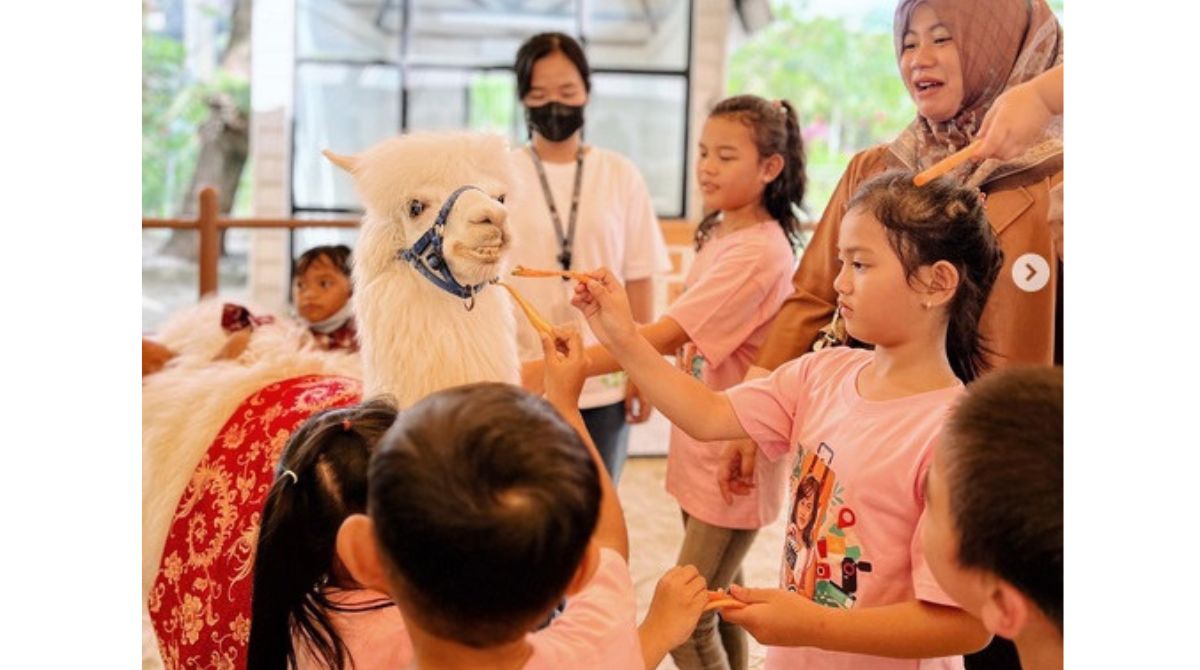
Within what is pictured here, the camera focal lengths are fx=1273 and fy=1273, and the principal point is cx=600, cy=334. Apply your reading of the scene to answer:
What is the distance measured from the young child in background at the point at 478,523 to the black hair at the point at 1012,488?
0.84ft

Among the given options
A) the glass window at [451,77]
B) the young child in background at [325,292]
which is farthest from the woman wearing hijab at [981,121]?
the glass window at [451,77]

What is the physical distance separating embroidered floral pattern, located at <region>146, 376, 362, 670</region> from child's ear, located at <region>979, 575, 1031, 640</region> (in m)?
0.84

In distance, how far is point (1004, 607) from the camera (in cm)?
88

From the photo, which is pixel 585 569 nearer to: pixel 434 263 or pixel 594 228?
pixel 434 263

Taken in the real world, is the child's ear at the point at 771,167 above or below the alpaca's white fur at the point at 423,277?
above

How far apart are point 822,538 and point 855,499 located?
6cm

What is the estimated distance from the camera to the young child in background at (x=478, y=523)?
84 centimetres

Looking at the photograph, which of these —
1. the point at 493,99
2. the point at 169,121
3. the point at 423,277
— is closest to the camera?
the point at 423,277

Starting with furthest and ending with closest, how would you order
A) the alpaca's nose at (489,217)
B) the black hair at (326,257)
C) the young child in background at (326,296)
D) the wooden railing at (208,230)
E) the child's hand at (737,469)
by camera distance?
the wooden railing at (208,230), the black hair at (326,257), the young child in background at (326,296), the child's hand at (737,469), the alpaca's nose at (489,217)

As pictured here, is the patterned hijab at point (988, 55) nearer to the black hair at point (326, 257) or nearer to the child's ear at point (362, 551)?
the child's ear at point (362, 551)

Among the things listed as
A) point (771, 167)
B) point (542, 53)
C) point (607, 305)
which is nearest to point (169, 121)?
point (542, 53)

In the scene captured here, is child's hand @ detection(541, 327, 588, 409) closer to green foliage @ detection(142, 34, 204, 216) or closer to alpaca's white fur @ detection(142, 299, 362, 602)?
alpaca's white fur @ detection(142, 299, 362, 602)

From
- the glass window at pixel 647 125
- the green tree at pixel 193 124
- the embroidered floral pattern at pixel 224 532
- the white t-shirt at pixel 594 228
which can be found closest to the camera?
the embroidered floral pattern at pixel 224 532
